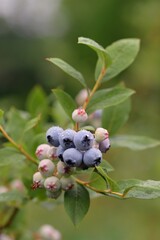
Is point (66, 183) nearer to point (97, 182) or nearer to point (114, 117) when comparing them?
point (97, 182)

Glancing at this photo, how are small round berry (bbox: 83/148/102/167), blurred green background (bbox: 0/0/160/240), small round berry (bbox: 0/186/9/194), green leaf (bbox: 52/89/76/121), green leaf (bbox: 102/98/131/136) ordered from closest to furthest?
small round berry (bbox: 83/148/102/167), green leaf (bbox: 52/89/76/121), green leaf (bbox: 102/98/131/136), small round berry (bbox: 0/186/9/194), blurred green background (bbox: 0/0/160/240)

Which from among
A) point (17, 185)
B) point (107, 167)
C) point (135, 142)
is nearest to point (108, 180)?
point (107, 167)

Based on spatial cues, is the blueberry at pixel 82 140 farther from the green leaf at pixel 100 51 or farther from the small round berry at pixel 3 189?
the small round berry at pixel 3 189

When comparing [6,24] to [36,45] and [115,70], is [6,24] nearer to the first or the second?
[36,45]

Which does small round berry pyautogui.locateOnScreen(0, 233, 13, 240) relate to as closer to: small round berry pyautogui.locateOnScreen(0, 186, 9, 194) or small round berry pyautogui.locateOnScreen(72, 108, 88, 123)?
small round berry pyautogui.locateOnScreen(0, 186, 9, 194)

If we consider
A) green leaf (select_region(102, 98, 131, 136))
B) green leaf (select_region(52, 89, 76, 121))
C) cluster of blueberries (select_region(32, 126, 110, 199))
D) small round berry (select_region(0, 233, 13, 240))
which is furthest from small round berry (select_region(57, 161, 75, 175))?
small round berry (select_region(0, 233, 13, 240))

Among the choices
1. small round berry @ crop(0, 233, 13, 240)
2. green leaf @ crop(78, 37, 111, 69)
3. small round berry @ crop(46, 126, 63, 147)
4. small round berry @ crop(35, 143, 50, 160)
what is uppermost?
green leaf @ crop(78, 37, 111, 69)
